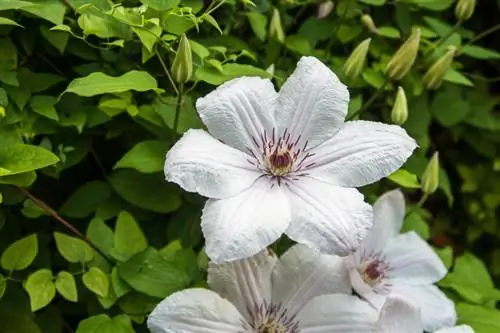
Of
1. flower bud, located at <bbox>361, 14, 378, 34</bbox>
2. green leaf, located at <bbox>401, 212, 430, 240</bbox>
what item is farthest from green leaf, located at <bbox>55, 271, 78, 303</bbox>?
flower bud, located at <bbox>361, 14, 378, 34</bbox>

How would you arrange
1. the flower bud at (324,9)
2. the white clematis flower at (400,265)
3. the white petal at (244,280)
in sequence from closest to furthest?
the white petal at (244,280) < the white clematis flower at (400,265) < the flower bud at (324,9)

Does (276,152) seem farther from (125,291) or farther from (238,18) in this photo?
(238,18)

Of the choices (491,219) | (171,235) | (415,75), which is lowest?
(491,219)

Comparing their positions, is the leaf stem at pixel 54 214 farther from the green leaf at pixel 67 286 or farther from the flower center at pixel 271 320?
the flower center at pixel 271 320

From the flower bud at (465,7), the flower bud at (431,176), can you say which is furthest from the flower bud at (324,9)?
the flower bud at (431,176)

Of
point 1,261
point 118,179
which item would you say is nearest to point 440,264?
point 118,179

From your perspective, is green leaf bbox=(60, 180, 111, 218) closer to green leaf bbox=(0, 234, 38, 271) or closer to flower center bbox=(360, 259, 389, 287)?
green leaf bbox=(0, 234, 38, 271)
